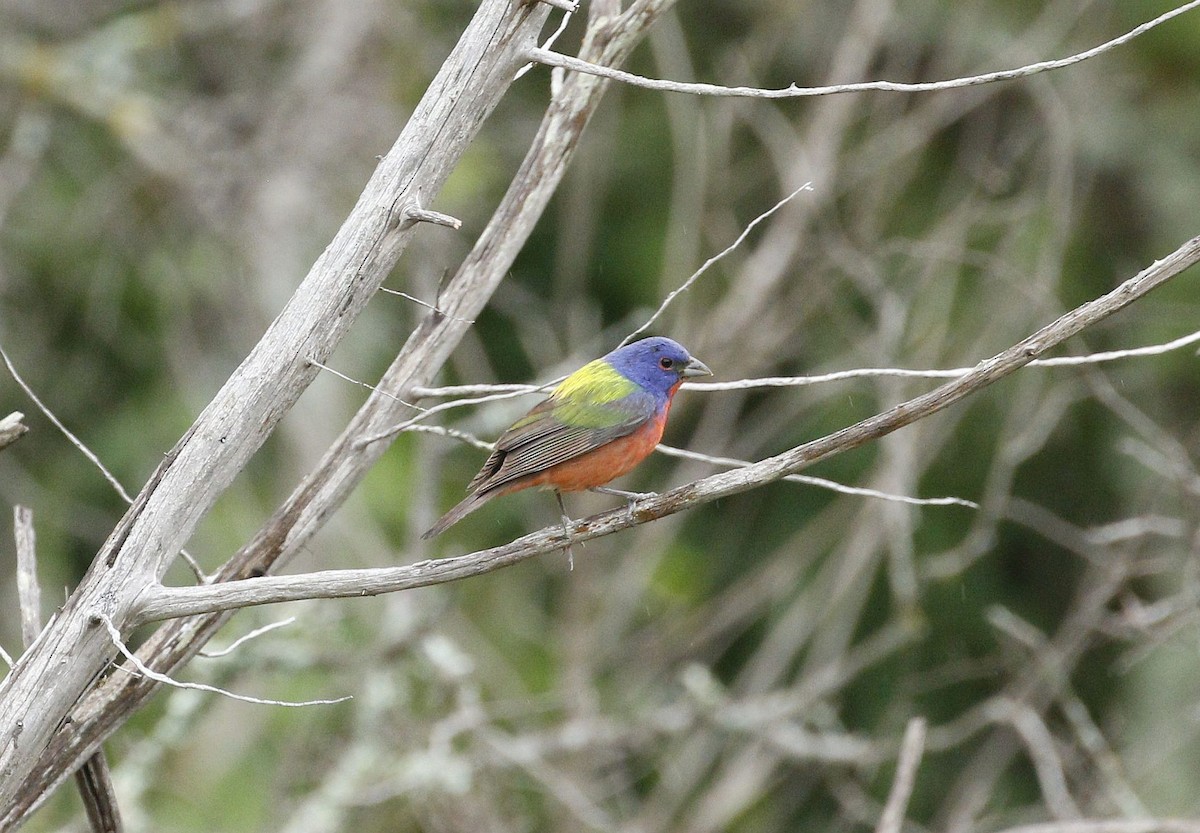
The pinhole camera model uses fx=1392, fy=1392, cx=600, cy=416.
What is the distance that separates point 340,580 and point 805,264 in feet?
18.8

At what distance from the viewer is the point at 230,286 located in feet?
29.9

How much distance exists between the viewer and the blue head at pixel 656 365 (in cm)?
456

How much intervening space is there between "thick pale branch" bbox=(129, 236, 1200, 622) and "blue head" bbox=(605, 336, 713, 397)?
1680mm

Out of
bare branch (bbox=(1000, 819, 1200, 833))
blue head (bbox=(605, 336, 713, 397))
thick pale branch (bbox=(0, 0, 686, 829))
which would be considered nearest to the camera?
thick pale branch (bbox=(0, 0, 686, 829))

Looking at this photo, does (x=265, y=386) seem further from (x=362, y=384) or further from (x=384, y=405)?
(x=384, y=405)

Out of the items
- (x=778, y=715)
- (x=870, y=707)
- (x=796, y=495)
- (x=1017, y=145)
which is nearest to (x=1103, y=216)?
(x=1017, y=145)

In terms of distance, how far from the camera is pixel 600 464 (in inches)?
169

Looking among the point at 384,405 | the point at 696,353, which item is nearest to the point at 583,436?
the point at 384,405

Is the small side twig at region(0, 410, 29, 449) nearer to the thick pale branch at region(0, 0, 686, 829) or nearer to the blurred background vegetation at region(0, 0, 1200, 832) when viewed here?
A: the thick pale branch at region(0, 0, 686, 829)

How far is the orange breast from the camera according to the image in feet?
14.0

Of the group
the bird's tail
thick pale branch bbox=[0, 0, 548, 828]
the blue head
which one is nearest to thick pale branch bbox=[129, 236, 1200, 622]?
thick pale branch bbox=[0, 0, 548, 828]

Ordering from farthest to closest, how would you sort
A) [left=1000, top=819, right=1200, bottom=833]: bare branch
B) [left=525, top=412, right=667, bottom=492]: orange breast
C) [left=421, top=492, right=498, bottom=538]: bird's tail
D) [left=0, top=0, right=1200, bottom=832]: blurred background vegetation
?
[left=0, top=0, right=1200, bottom=832]: blurred background vegetation, [left=525, top=412, right=667, bottom=492]: orange breast, [left=1000, top=819, right=1200, bottom=833]: bare branch, [left=421, top=492, right=498, bottom=538]: bird's tail

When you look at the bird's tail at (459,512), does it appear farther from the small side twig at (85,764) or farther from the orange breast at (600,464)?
the small side twig at (85,764)

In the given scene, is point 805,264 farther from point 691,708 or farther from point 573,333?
point 691,708
